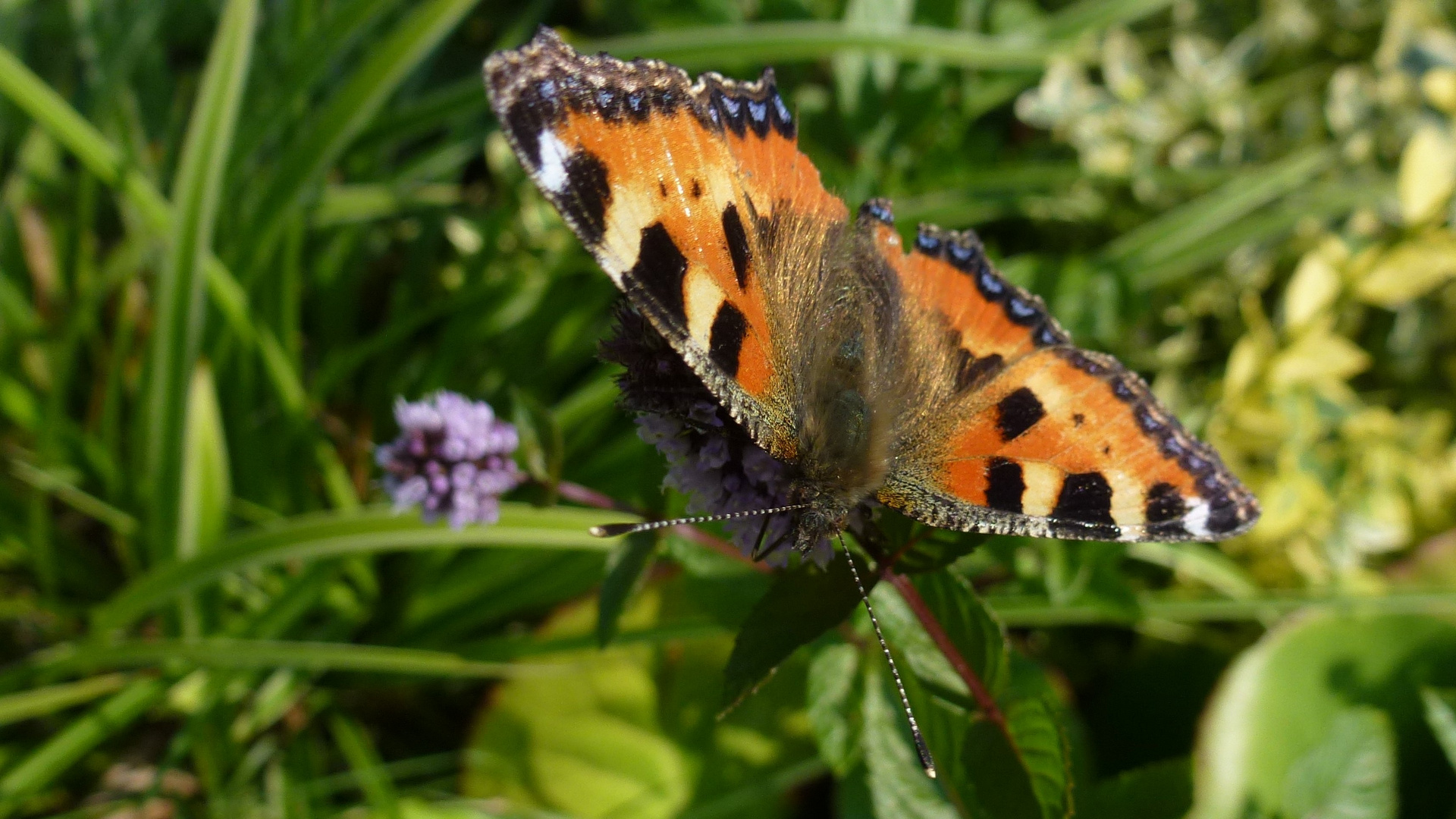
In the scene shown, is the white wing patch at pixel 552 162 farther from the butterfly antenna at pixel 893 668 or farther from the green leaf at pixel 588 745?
the green leaf at pixel 588 745

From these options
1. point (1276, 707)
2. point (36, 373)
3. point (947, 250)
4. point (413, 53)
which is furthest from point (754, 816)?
point (36, 373)

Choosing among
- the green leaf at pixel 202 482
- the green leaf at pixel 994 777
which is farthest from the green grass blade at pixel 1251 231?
the green leaf at pixel 202 482

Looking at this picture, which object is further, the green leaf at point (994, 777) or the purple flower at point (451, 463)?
the purple flower at point (451, 463)

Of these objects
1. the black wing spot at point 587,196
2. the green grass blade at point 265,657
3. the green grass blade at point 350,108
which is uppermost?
the green grass blade at point 350,108

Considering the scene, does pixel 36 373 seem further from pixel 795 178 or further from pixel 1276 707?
pixel 1276 707

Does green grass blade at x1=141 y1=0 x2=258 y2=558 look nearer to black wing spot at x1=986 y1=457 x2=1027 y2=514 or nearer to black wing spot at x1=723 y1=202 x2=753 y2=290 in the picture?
black wing spot at x1=723 y1=202 x2=753 y2=290

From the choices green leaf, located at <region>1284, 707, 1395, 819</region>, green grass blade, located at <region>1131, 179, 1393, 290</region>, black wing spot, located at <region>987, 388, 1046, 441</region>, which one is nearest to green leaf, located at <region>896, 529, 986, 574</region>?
black wing spot, located at <region>987, 388, 1046, 441</region>

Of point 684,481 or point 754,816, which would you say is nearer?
point 684,481
